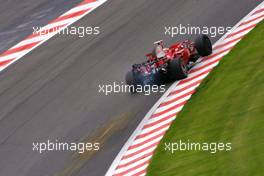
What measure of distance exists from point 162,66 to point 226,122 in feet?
14.6

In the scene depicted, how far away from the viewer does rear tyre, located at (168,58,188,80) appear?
22.1m

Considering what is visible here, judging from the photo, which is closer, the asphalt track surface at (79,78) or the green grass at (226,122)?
the green grass at (226,122)

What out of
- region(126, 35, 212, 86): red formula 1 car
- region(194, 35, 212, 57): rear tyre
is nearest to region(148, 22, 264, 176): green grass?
region(194, 35, 212, 57): rear tyre

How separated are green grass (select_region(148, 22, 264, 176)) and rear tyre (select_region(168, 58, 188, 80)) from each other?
2.64 ft

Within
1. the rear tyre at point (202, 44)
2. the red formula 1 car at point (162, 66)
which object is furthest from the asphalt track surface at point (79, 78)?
the rear tyre at point (202, 44)

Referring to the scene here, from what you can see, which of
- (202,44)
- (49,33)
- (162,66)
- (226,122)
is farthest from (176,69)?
(49,33)

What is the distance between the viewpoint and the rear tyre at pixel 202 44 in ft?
76.1

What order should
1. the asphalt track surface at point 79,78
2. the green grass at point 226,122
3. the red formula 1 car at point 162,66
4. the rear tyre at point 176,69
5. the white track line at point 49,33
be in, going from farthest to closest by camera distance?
the white track line at point 49,33
the red formula 1 car at point 162,66
the rear tyre at point 176,69
the asphalt track surface at point 79,78
the green grass at point 226,122

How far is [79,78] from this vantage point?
23.8m

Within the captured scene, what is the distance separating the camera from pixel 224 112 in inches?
745

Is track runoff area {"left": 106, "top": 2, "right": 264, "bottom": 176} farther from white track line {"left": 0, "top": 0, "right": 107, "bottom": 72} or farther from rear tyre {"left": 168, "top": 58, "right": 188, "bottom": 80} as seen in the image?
white track line {"left": 0, "top": 0, "right": 107, "bottom": 72}

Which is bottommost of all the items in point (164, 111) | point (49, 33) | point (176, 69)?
point (164, 111)

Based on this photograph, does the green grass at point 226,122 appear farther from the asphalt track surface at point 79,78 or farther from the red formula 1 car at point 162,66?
the asphalt track surface at point 79,78

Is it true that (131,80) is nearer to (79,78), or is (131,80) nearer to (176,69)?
(176,69)
